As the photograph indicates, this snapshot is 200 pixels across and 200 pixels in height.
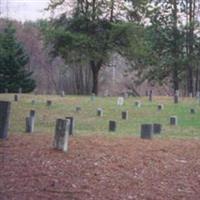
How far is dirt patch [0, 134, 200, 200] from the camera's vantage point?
602 centimetres

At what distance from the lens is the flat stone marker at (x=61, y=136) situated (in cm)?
734

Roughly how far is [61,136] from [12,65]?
103 feet

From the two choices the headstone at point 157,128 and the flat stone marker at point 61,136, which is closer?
the flat stone marker at point 61,136

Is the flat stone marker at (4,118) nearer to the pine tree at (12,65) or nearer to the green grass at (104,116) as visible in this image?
the green grass at (104,116)

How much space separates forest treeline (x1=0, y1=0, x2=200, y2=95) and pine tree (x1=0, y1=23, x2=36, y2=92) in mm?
2083

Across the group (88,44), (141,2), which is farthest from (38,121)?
(141,2)

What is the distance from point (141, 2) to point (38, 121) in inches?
841

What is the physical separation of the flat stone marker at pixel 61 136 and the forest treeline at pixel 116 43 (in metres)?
25.7

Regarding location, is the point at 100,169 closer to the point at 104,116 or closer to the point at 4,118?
the point at 4,118

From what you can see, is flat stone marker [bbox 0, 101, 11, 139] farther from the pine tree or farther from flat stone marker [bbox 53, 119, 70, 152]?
the pine tree

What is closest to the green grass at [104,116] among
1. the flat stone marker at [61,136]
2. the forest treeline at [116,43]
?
the flat stone marker at [61,136]

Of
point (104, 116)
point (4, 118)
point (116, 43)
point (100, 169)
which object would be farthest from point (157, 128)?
point (116, 43)

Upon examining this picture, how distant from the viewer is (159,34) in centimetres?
4025

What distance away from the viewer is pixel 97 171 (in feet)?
21.9
